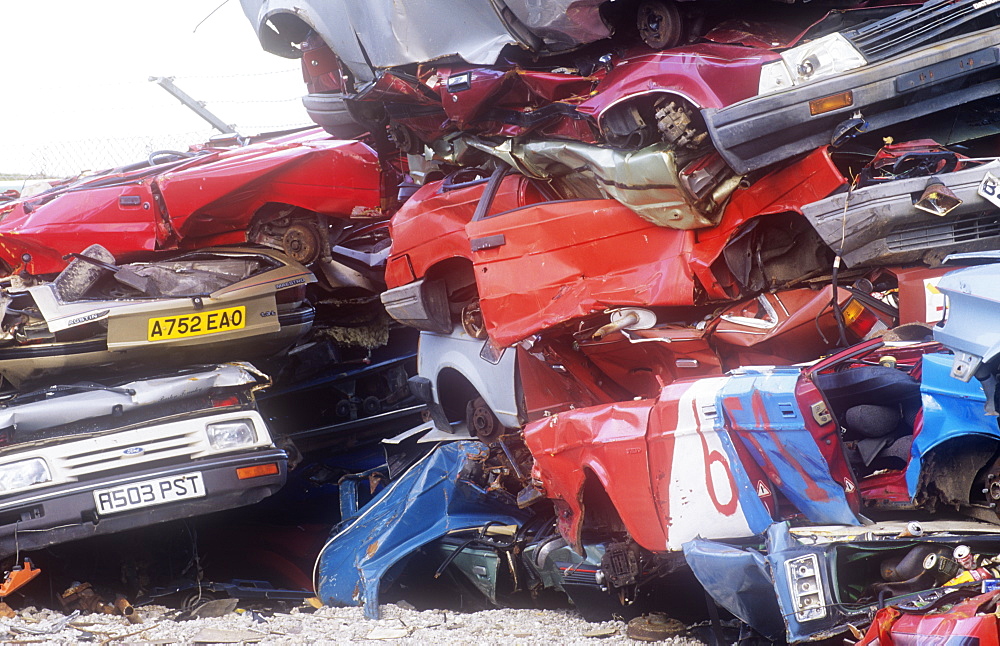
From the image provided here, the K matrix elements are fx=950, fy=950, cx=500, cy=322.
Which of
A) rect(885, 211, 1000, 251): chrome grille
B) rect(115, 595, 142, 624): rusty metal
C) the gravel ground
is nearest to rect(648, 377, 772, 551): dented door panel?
the gravel ground

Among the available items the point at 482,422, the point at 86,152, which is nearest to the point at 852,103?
the point at 482,422

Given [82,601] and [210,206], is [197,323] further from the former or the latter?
[82,601]

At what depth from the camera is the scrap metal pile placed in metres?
3.59

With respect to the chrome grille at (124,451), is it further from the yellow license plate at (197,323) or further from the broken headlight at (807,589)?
the broken headlight at (807,589)

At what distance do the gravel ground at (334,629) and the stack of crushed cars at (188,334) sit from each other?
1.97ft

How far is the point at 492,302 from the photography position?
5.68 metres

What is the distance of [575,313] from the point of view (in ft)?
17.2

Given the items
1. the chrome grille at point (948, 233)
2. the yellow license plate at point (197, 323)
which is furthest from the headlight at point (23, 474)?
the chrome grille at point (948, 233)

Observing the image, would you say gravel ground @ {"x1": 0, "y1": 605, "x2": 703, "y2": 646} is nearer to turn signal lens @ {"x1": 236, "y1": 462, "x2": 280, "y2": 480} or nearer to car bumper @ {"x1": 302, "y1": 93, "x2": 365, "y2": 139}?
turn signal lens @ {"x1": 236, "y1": 462, "x2": 280, "y2": 480}

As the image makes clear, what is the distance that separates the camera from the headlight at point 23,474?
5492 mm

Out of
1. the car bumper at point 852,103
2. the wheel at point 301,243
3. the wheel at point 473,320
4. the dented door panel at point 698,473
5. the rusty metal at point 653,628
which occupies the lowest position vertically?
the rusty metal at point 653,628

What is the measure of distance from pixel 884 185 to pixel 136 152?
9.81m

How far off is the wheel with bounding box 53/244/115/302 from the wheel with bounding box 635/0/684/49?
3.91 metres

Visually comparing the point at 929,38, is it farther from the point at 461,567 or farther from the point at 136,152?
the point at 136,152
